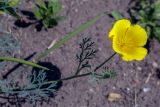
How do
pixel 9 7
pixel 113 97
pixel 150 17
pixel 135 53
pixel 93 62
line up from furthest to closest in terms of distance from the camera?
pixel 150 17 < pixel 93 62 < pixel 113 97 < pixel 9 7 < pixel 135 53

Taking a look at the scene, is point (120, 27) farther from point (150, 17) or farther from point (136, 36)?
point (150, 17)

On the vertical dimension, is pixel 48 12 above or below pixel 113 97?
above

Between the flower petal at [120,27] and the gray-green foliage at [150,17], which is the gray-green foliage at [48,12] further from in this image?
the flower petal at [120,27]

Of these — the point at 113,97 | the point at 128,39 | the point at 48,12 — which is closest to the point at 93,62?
the point at 113,97

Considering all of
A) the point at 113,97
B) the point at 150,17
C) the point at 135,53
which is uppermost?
the point at 150,17

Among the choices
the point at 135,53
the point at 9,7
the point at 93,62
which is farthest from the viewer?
the point at 93,62

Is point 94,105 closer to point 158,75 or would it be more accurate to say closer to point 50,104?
point 50,104

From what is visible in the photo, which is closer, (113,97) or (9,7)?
(9,7)

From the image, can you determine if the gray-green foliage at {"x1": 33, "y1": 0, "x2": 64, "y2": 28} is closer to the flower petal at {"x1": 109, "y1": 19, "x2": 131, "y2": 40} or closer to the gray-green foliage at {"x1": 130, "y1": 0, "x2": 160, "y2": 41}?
the gray-green foliage at {"x1": 130, "y1": 0, "x2": 160, "y2": 41}
